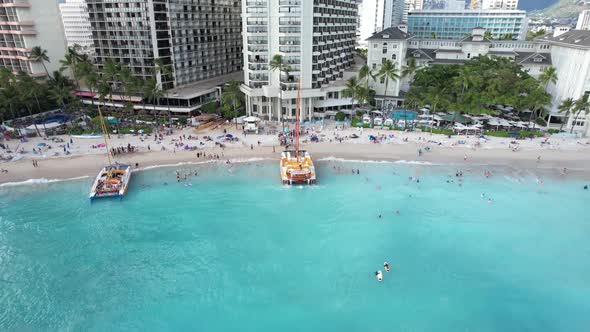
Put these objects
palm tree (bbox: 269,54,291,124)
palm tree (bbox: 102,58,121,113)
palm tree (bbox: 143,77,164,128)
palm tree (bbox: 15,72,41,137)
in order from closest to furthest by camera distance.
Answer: palm tree (bbox: 269,54,291,124), palm tree (bbox: 15,72,41,137), palm tree (bbox: 143,77,164,128), palm tree (bbox: 102,58,121,113)

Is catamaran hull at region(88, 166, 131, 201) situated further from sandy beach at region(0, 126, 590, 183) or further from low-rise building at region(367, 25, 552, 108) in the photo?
low-rise building at region(367, 25, 552, 108)

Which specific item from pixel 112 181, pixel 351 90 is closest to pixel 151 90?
pixel 112 181

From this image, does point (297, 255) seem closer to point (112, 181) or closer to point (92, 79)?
point (112, 181)

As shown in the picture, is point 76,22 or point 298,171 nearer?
point 298,171

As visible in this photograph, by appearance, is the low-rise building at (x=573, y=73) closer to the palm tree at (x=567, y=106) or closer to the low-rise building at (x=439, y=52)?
the palm tree at (x=567, y=106)

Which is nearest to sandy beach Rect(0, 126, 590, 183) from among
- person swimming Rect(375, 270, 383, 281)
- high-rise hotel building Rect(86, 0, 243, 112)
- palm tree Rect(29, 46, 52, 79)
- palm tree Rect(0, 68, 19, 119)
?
palm tree Rect(0, 68, 19, 119)

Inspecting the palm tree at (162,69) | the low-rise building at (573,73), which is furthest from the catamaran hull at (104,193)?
the low-rise building at (573,73)

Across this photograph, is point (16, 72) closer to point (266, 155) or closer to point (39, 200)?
point (39, 200)
